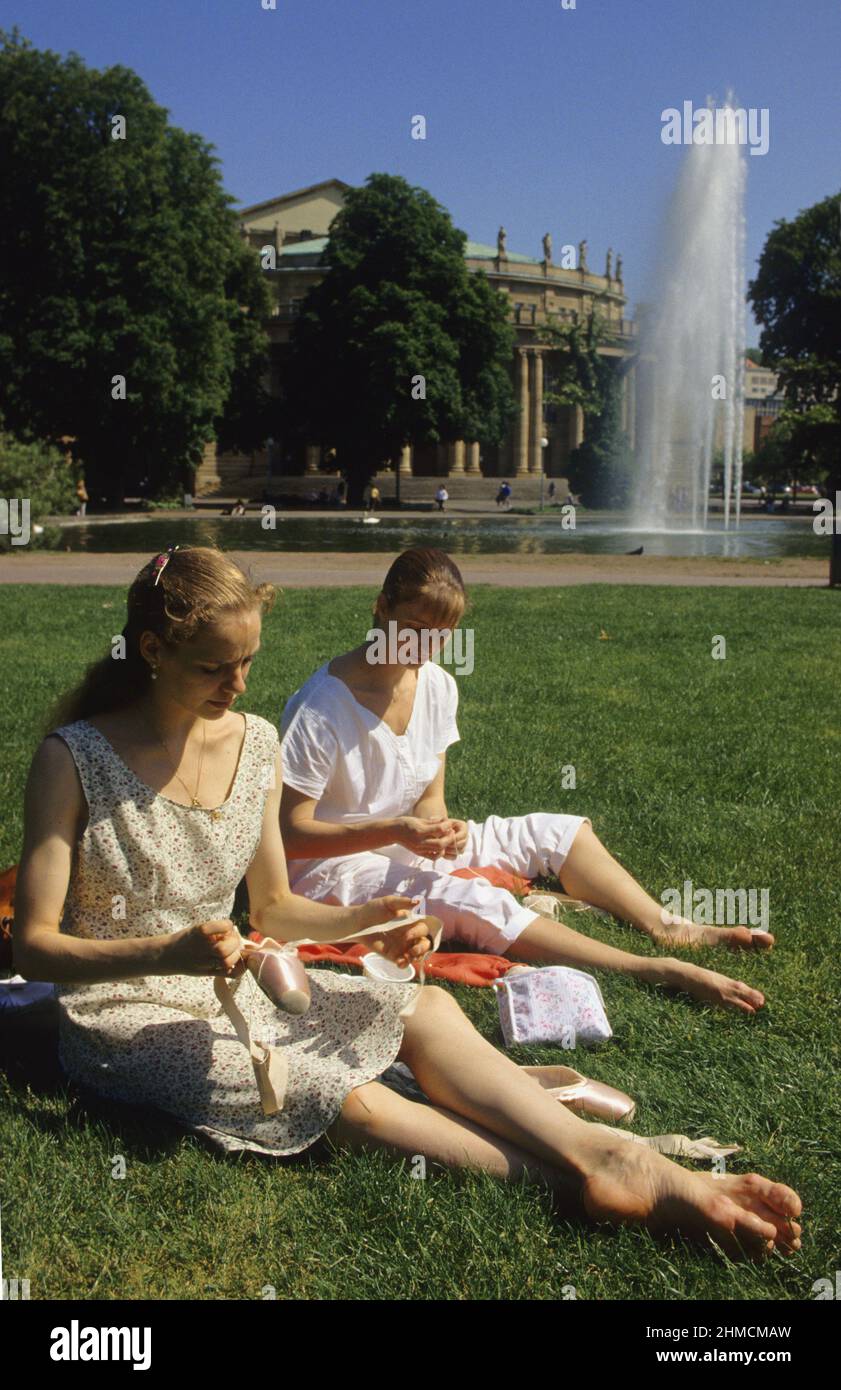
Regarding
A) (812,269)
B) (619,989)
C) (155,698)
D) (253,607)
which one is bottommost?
(619,989)

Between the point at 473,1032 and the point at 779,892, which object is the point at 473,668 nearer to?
the point at 779,892

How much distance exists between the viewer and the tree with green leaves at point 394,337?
56594 millimetres

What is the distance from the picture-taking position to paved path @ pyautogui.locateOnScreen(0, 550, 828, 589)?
59.5ft

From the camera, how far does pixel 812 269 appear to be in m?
61.6

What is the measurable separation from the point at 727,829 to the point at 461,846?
2.41 m

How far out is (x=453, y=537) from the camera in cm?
3294

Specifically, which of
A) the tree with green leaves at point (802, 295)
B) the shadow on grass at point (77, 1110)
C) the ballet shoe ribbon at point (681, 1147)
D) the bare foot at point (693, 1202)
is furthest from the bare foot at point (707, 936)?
the tree with green leaves at point (802, 295)

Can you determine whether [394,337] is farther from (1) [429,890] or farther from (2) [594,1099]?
(2) [594,1099]

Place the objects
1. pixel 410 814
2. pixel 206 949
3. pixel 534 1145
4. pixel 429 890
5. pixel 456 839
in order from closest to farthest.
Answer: pixel 206 949 → pixel 534 1145 → pixel 456 839 → pixel 429 890 → pixel 410 814

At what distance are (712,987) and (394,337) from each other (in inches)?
2117

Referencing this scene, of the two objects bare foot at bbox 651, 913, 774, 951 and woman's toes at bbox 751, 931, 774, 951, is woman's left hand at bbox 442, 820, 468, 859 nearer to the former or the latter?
bare foot at bbox 651, 913, 774, 951

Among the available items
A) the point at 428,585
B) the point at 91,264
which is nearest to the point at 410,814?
the point at 428,585

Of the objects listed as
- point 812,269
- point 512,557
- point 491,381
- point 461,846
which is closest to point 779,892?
point 461,846

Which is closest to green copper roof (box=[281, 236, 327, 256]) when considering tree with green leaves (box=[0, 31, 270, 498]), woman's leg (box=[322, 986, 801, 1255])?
tree with green leaves (box=[0, 31, 270, 498])
